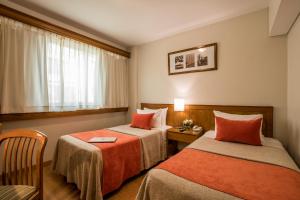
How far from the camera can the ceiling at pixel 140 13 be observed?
2230 mm

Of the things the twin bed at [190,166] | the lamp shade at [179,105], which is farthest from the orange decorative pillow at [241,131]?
the lamp shade at [179,105]

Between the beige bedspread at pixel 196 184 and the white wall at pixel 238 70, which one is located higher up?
the white wall at pixel 238 70

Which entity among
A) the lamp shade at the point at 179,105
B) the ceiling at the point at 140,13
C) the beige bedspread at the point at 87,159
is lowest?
the beige bedspread at the point at 87,159

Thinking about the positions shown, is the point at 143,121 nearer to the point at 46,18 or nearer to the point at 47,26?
the point at 47,26

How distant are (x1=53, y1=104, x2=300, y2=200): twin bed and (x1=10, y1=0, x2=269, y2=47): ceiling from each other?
1600 millimetres

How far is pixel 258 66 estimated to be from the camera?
238 centimetres

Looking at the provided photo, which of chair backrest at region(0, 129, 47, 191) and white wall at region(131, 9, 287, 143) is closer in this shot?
chair backrest at region(0, 129, 47, 191)

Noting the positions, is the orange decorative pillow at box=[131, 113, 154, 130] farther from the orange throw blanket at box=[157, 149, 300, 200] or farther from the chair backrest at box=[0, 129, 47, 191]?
the chair backrest at box=[0, 129, 47, 191]

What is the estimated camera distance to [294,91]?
1.87 metres

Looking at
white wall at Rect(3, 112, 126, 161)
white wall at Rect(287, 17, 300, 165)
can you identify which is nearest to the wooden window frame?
white wall at Rect(3, 112, 126, 161)

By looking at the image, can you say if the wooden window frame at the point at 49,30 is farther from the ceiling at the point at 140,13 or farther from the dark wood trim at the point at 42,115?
the ceiling at the point at 140,13

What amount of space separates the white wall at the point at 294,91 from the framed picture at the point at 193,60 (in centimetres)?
102

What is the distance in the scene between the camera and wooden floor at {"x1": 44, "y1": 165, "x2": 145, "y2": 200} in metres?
1.82

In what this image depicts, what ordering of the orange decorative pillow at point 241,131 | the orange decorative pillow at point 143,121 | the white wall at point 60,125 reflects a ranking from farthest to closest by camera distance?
the orange decorative pillow at point 143,121 < the white wall at point 60,125 < the orange decorative pillow at point 241,131
